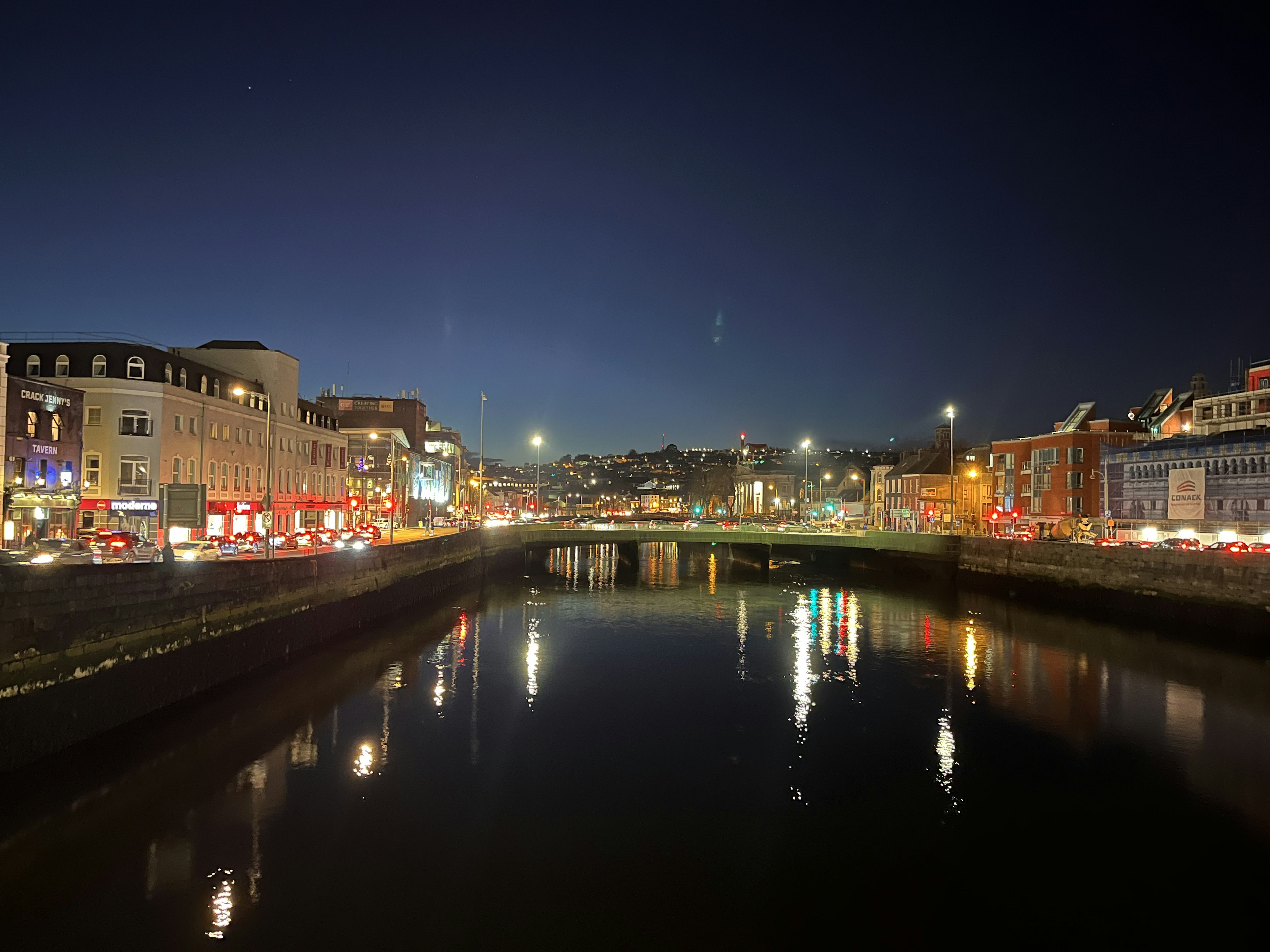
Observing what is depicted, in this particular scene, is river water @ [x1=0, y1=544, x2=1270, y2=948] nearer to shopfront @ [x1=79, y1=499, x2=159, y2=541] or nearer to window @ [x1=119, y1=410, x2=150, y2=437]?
shopfront @ [x1=79, y1=499, x2=159, y2=541]

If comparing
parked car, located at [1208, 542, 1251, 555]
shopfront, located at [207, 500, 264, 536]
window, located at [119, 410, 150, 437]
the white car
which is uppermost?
window, located at [119, 410, 150, 437]

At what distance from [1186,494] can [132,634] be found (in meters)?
75.5

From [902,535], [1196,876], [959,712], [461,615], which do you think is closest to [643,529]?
[902,535]

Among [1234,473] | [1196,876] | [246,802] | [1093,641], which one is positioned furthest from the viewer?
[1234,473]

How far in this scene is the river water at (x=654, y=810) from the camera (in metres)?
15.7

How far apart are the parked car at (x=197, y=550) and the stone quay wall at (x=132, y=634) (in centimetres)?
527

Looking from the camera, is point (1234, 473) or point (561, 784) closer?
point (561, 784)

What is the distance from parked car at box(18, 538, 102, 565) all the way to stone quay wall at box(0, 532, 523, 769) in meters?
6.16

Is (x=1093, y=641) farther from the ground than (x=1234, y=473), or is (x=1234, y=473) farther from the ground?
(x=1234, y=473)

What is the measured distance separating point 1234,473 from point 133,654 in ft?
241

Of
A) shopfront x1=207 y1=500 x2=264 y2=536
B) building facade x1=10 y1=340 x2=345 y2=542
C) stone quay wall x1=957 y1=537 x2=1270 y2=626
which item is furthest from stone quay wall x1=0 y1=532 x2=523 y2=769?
stone quay wall x1=957 y1=537 x2=1270 y2=626

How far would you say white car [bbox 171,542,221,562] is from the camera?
1570 inches

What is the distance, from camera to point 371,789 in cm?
2203

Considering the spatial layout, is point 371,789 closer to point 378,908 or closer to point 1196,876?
point 378,908
